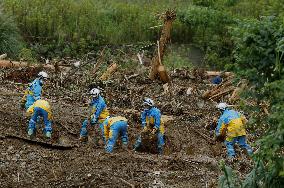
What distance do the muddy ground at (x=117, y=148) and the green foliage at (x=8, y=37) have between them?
3.05m

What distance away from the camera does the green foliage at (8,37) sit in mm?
20141

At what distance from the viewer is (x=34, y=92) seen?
42.1 ft

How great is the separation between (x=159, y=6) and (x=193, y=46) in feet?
9.58

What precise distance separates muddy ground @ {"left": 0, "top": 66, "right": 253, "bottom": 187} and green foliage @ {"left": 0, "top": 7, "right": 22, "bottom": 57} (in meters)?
3.05

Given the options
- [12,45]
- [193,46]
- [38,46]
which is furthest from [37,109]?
[193,46]

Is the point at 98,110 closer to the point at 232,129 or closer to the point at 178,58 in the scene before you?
the point at 232,129

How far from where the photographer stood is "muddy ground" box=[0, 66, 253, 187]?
9.52 metres

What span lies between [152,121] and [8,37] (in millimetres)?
10284

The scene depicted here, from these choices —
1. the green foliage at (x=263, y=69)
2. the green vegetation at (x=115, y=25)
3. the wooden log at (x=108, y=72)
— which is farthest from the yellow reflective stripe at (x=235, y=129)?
the green vegetation at (x=115, y=25)

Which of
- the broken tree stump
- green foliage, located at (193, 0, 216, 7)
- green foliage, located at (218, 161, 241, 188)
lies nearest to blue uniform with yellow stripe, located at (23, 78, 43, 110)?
the broken tree stump

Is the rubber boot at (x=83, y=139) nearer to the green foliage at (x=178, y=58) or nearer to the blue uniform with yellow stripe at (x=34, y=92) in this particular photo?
the blue uniform with yellow stripe at (x=34, y=92)

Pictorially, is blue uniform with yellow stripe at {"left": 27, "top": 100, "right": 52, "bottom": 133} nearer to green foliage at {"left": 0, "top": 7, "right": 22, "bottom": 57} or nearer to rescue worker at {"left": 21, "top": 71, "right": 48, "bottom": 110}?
rescue worker at {"left": 21, "top": 71, "right": 48, "bottom": 110}

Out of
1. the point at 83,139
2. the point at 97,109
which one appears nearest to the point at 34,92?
the point at 83,139

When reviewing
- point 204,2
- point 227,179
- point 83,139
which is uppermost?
point 227,179
